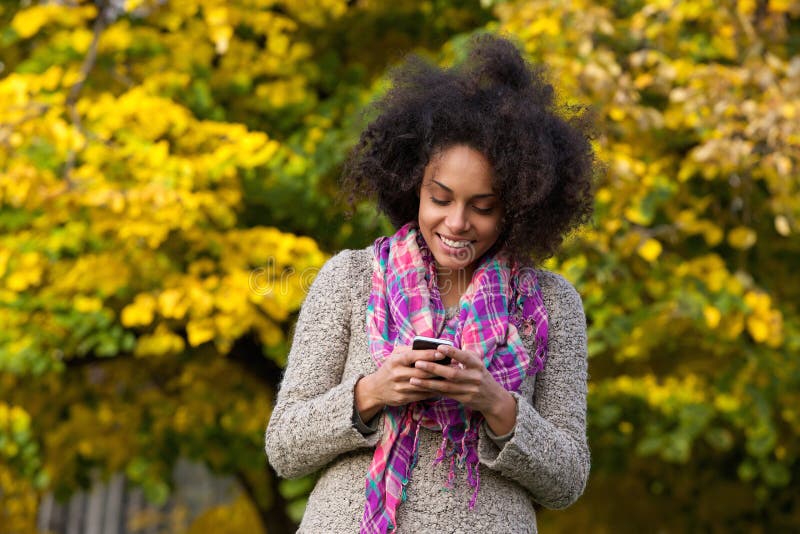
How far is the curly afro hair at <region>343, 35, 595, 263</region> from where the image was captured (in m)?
1.86

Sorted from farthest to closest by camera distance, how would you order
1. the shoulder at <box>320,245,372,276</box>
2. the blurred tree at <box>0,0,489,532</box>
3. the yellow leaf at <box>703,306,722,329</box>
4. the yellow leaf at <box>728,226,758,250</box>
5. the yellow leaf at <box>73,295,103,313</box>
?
1. the yellow leaf at <box>73,295,103,313</box>
2. the yellow leaf at <box>728,226,758,250</box>
3. the blurred tree at <box>0,0,489,532</box>
4. the yellow leaf at <box>703,306,722,329</box>
5. the shoulder at <box>320,245,372,276</box>

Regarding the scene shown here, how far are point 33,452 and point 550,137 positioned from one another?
4.62 meters

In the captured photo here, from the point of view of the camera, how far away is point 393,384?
5.50 ft

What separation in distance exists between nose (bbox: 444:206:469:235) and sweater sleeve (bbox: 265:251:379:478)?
0.74 ft

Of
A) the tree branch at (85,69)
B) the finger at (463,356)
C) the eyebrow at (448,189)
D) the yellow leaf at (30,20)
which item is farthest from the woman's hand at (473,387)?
the yellow leaf at (30,20)

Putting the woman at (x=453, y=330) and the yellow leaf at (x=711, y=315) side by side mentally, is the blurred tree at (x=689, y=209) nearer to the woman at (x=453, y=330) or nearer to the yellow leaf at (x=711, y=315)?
the yellow leaf at (x=711, y=315)

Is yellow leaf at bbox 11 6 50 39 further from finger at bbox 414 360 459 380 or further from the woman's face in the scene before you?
finger at bbox 414 360 459 380

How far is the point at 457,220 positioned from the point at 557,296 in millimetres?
256

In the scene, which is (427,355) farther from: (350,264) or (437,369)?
(350,264)

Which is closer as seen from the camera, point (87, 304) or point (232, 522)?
point (87, 304)

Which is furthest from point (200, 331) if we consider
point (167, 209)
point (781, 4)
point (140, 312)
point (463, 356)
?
point (463, 356)

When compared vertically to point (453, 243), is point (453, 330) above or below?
below

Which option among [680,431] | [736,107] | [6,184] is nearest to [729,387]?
[680,431]

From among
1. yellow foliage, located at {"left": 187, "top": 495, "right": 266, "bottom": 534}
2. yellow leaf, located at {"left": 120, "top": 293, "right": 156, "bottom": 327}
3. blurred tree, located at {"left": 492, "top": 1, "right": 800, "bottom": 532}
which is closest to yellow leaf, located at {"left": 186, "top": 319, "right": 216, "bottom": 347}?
yellow leaf, located at {"left": 120, "top": 293, "right": 156, "bottom": 327}
